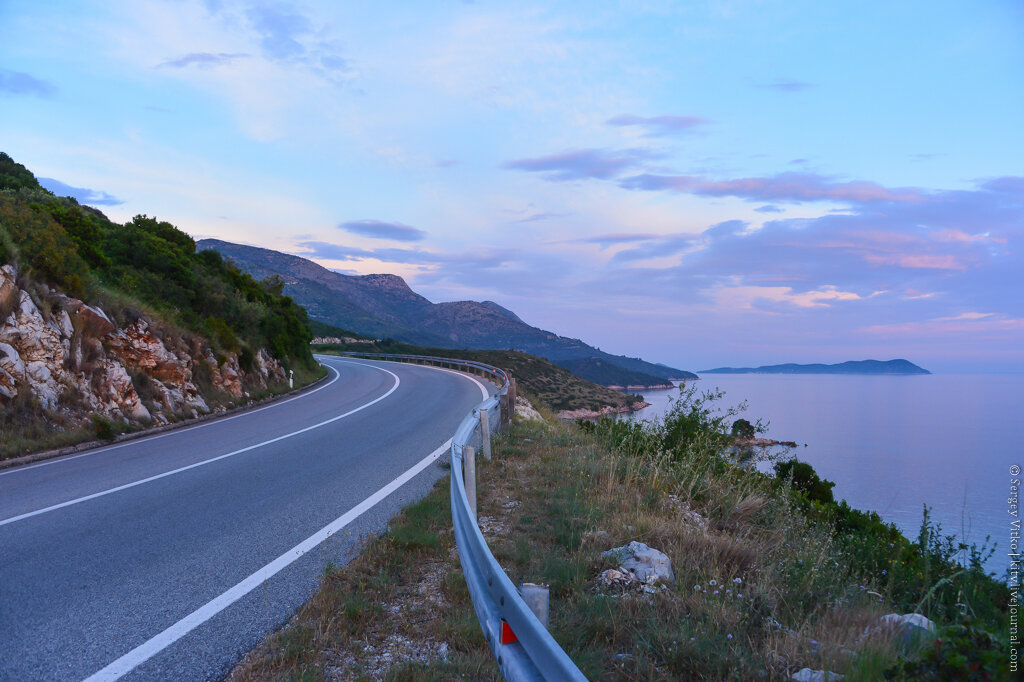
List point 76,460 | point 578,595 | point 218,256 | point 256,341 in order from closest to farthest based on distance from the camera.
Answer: point 578,595
point 76,460
point 256,341
point 218,256

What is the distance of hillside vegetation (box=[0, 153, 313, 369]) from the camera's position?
44.4 feet

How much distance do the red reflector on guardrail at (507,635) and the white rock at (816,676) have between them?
1.59m

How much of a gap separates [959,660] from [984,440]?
164ft

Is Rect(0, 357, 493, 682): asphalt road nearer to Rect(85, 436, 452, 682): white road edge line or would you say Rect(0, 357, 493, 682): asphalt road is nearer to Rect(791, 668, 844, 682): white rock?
Rect(85, 436, 452, 682): white road edge line

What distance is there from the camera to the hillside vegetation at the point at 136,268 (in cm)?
1352

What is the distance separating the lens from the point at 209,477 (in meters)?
8.37

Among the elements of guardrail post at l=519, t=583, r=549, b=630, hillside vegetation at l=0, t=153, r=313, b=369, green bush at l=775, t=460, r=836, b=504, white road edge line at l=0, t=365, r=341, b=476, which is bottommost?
green bush at l=775, t=460, r=836, b=504

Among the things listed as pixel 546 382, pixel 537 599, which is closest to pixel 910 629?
pixel 537 599

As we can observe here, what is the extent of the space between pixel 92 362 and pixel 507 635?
14.5 meters

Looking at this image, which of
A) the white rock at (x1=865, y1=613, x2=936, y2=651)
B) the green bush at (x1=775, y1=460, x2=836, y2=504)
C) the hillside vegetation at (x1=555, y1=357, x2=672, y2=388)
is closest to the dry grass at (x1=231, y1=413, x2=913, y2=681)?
the white rock at (x1=865, y1=613, x2=936, y2=651)

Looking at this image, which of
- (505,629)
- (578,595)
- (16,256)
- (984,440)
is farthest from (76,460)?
(984,440)

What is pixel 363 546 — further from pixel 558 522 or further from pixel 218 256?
→ pixel 218 256

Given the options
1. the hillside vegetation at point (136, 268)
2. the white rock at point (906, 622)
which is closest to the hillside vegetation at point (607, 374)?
the hillside vegetation at point (136, 268)

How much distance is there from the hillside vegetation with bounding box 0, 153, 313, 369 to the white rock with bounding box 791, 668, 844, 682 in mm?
15846
